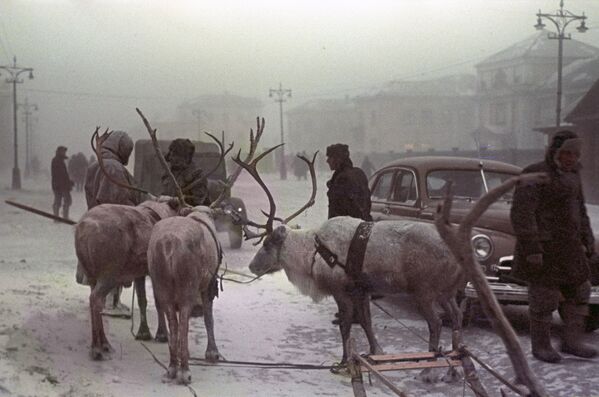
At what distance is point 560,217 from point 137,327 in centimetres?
392

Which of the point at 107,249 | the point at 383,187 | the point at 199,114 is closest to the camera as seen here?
the point at 107,249

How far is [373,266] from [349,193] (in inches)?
65.3

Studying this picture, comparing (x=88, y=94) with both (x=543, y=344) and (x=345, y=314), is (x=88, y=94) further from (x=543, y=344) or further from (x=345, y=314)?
(x=543, y=344)

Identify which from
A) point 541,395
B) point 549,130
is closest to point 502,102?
point 549,130

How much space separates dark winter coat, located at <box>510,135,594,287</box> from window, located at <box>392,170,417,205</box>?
7.38 ft

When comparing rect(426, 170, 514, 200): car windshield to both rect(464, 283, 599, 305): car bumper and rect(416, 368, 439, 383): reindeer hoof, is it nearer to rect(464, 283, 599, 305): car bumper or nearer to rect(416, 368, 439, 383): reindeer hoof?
→ rect(464, 283, 599, 305): car bumper

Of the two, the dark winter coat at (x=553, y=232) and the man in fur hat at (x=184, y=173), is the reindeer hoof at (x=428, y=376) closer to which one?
the dark winter coat at (x=553, y=232)

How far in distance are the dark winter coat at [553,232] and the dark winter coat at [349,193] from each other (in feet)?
6.25

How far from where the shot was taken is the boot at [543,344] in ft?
17.3

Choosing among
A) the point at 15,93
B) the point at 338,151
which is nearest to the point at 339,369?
the point at 338,151

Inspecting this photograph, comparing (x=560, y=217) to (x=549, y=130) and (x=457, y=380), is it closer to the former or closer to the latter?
(x=457, y=380)

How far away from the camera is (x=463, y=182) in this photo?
7.32m

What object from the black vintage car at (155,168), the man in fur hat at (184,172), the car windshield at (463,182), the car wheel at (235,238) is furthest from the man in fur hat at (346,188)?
the car wheel at (235,238)

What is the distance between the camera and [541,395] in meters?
2.09
